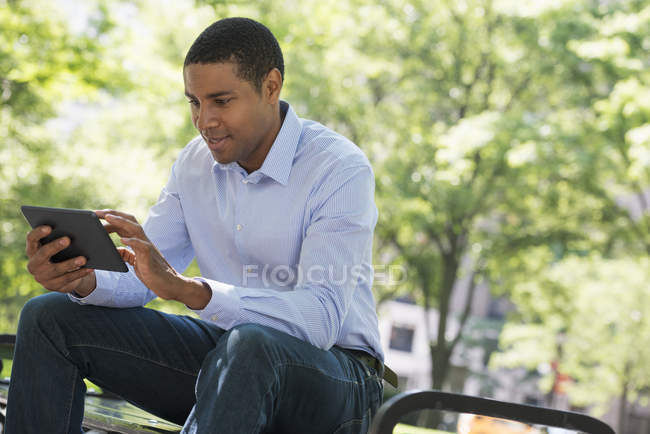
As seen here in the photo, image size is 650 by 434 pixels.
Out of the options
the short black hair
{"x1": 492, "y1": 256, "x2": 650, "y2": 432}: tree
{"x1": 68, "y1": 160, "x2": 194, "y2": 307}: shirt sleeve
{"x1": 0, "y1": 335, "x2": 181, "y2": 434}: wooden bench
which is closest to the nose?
the short black hair

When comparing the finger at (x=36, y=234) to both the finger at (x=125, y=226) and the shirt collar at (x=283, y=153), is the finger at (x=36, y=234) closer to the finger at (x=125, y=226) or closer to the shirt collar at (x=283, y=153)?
the finger at (x=125, y=226)

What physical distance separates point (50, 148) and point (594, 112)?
9.55 metres

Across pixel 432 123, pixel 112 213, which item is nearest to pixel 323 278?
pixel 112 213

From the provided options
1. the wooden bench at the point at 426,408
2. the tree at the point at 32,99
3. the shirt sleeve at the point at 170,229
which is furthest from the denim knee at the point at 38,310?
the tree at the point at 32,99

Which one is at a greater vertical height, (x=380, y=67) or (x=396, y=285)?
(x=380, y=67)

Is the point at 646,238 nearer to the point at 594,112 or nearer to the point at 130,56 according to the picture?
the point at 594,112

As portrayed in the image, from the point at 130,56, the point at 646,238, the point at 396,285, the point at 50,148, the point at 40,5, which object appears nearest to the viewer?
the point at 40,5

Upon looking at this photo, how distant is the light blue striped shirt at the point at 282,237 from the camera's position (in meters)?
2.00

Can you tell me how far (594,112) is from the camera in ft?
46.2

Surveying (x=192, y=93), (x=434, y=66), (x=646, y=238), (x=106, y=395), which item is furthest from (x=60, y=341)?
(x=434, y=66)

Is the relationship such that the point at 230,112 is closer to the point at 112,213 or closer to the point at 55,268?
the point at 112,213

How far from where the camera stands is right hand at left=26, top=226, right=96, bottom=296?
205 centimetres

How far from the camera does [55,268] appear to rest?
82.3 inches

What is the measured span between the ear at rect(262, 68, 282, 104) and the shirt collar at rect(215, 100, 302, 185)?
0.07 metres
